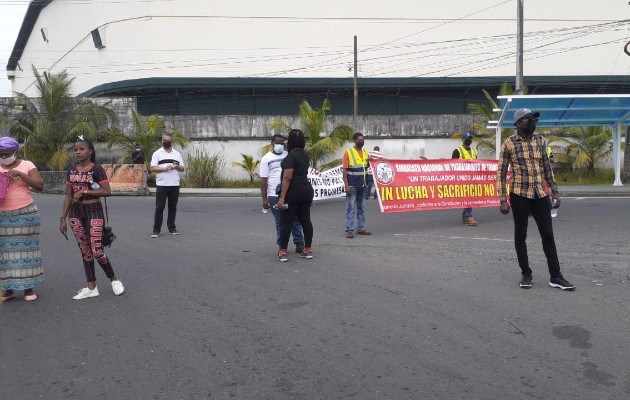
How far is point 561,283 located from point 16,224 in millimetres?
5444

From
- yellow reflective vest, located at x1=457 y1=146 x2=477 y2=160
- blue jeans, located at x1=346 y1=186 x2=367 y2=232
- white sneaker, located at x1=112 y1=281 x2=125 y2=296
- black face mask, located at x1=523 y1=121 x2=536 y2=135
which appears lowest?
white sneaker, located at x1=112 y1=281 x2=125 y2=296

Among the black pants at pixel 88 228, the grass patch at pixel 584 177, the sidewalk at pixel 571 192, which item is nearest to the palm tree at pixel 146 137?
the sidewalk at pixel 571 192

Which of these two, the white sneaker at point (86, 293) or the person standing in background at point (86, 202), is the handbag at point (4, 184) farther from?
the white sneaker at point (86, 293)

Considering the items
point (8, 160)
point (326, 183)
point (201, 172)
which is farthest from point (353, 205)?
point (201, 172)

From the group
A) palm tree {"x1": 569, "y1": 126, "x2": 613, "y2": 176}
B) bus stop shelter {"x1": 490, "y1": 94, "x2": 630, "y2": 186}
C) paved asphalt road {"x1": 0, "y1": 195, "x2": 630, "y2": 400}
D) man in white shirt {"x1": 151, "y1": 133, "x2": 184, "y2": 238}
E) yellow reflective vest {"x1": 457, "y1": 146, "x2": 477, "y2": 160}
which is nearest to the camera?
paved asphalt road {"x1": 0, "y1": 195, "x2": 630, "y2": 400}

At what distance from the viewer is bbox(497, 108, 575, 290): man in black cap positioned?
5.95 m

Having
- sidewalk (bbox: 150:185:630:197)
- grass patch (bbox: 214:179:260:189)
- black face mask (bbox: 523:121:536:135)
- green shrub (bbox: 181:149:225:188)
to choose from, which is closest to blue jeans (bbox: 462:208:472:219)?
black face mask (bbox: 523:121:536:135)

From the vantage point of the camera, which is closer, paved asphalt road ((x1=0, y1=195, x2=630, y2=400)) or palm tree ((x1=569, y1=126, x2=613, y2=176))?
paved asphalt road ((x1=0, y1=195, x2=630, y2=400))

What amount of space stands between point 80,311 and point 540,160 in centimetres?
481

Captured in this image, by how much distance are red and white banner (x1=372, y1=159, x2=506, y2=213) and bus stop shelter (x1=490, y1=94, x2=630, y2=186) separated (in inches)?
191

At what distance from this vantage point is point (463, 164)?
36.4ft

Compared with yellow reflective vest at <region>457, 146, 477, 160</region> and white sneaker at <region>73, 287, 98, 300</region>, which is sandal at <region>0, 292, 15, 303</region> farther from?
yellow reflective vest at <region>457, 146, 477, 160</region>

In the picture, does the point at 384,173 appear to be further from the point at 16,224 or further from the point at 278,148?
the point at 16,224

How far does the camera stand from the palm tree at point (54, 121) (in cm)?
2389
